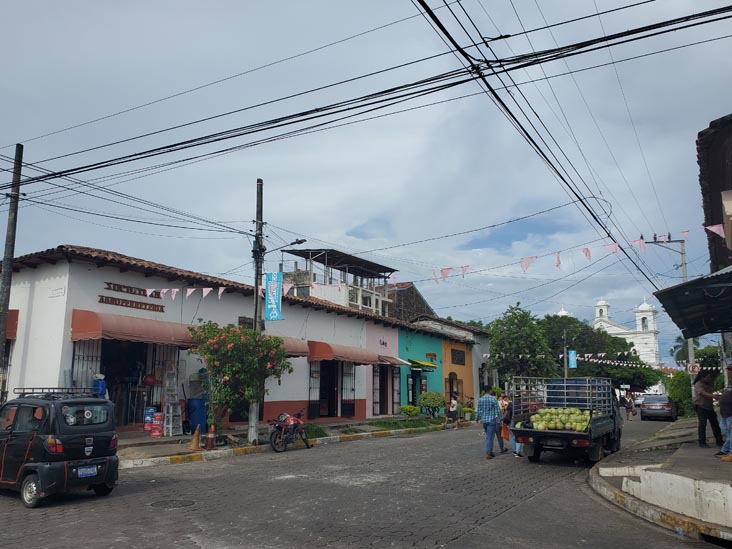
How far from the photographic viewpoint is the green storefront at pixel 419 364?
30.6 metres

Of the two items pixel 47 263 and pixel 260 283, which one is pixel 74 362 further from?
pixel 260 283

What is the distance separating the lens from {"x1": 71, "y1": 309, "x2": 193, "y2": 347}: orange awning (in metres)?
14.4

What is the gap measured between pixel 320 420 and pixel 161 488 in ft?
44.9

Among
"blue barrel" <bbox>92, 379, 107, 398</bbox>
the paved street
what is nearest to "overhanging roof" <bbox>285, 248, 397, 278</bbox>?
"blue barrel" <bbox>92, 379, 107, 398</bbox>

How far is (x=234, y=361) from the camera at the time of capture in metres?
15.7

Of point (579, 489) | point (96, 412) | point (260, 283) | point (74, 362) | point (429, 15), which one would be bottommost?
point (579, 489)

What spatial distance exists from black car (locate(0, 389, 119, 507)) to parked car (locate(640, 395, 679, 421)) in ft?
101

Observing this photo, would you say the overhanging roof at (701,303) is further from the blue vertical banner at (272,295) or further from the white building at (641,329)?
the white building at (641,329)

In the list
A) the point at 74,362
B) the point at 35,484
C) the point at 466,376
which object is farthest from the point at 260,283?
the point at 466,376

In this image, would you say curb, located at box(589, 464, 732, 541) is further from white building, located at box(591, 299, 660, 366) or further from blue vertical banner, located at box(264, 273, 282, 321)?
white building, located at box(591, 299, 660, 366)

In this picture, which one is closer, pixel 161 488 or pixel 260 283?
pixel 161 488

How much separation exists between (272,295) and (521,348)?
2068cm

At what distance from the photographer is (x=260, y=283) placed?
1739 centimetres

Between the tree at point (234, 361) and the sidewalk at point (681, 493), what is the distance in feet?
30.1
